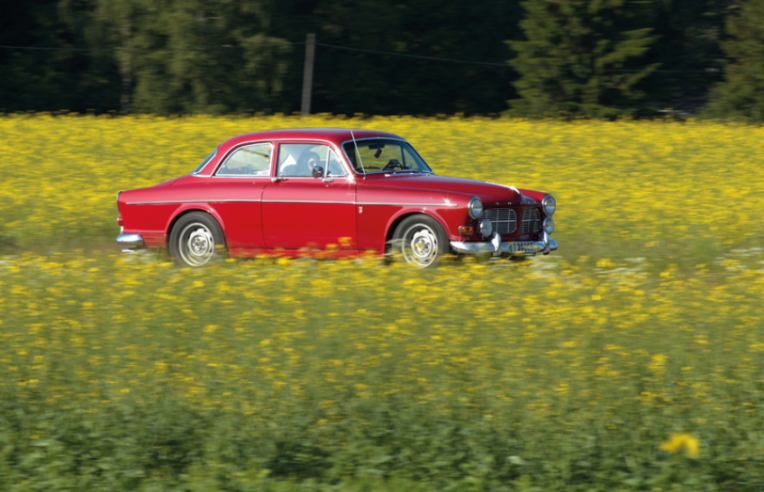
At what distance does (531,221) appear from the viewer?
35.2 feet

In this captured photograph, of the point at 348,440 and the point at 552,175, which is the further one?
the point at 552,175

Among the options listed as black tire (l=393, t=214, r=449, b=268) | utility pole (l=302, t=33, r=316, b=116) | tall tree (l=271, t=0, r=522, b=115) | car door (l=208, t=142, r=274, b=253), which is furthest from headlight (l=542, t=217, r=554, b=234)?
tall tree (l=271, t=0, r=522, b=115)

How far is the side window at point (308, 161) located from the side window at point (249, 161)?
16cm

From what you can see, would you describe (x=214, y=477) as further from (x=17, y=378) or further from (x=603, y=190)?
(x=603, y=190)

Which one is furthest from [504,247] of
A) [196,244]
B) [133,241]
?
[133,241]

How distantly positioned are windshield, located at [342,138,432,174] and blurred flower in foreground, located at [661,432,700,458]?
546cm

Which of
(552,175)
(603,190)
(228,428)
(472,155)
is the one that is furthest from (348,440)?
(472,155)

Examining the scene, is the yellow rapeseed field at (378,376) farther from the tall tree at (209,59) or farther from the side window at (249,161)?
the tall tree at (209,59)

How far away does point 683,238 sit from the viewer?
1273 cm

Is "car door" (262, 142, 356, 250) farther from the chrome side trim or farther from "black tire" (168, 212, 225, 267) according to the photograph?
the chrome side trim

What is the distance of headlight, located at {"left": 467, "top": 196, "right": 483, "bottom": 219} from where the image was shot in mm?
9922

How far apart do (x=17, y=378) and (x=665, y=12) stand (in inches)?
1298

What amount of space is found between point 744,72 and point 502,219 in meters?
21.8

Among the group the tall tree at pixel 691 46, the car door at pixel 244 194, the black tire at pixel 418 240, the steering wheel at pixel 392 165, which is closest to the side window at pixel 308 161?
the car door at pixel 244 194
